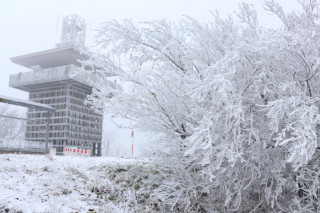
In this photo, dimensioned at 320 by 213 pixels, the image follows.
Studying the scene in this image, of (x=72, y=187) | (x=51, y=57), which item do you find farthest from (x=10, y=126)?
(x=72, y=187)

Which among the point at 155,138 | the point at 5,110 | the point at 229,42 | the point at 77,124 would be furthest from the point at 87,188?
the point at 5,110

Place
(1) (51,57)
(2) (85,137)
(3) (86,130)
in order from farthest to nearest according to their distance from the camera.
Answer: (1) (51,57), (3) (86,130), (2) (85,137)

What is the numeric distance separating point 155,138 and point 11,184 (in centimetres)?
309

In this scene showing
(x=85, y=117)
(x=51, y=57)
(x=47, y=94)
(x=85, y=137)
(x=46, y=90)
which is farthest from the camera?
(x=46, y=90)

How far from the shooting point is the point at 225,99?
13.5ft

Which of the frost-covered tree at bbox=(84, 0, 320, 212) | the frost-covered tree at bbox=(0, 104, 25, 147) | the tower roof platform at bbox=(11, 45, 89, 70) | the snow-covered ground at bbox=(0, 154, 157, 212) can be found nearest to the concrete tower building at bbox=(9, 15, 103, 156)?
the tower roof platform at bbox=(11, 45, 89, 70)

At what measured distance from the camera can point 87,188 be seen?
642 centimetres

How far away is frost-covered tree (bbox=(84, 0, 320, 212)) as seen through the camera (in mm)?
4492

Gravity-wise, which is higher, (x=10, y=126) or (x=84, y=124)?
(x=10, y=126)

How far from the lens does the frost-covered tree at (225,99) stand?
4.49m

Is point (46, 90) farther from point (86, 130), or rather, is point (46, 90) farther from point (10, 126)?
point (10, 126)

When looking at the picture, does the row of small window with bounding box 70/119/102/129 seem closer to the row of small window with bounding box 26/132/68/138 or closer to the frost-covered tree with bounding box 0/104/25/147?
the row of small window with bounding box 26/132/68/138

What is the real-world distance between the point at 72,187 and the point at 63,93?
31.7 meters

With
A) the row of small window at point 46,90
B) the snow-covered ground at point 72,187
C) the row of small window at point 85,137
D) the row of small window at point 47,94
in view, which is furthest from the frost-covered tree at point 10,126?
the snow-covered ground at point 72,187
